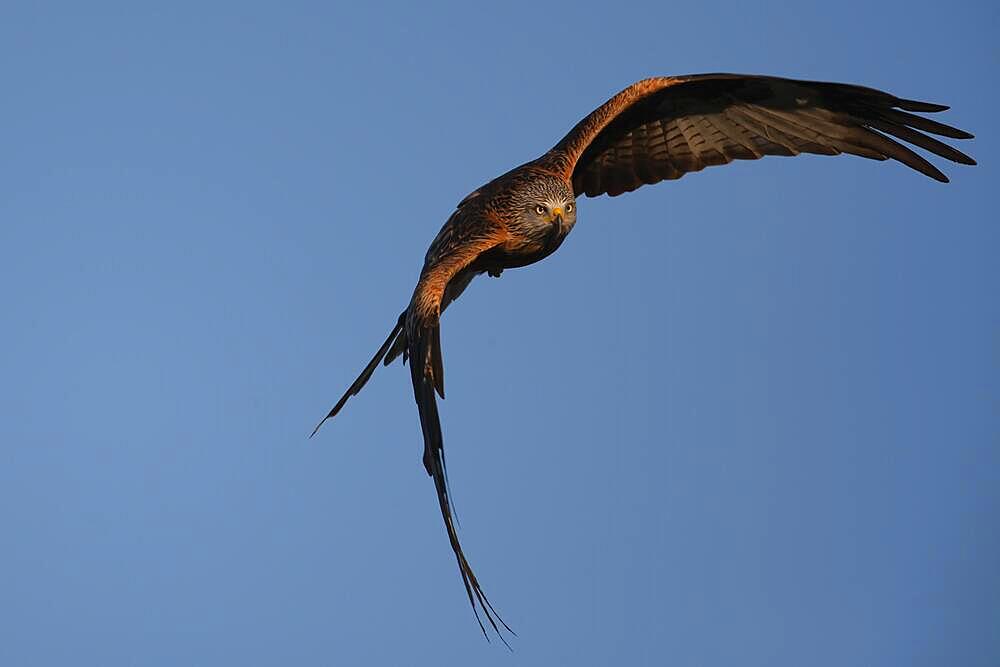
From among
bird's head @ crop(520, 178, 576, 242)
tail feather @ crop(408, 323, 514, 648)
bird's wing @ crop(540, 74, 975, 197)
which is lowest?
tail feather @ crop(408, 323, 514, 648)

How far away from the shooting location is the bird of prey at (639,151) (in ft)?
37.9

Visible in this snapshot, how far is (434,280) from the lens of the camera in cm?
1096

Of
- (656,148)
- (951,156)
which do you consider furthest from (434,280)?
(951,156)

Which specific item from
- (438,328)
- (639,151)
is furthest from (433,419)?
(639,151)

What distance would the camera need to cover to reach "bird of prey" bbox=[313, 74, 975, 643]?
11.6m

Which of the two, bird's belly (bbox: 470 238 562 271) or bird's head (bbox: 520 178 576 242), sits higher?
bird's head (bbox: 520 178 576 242)

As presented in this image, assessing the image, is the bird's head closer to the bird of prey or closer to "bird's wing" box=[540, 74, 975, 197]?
the bird of prey

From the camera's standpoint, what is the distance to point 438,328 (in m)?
10.4

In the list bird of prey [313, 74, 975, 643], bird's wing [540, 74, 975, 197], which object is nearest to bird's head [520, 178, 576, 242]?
bird of prey [313, 74, 975, 643]

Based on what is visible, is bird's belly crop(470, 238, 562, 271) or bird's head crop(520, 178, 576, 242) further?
bird's belly crop(470, 238, 562, 271)

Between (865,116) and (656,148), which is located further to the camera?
(656,148)

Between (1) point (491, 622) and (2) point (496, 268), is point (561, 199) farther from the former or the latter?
(1) point (491, 622)

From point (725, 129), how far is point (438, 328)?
174 inches

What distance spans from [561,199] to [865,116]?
119 inches
